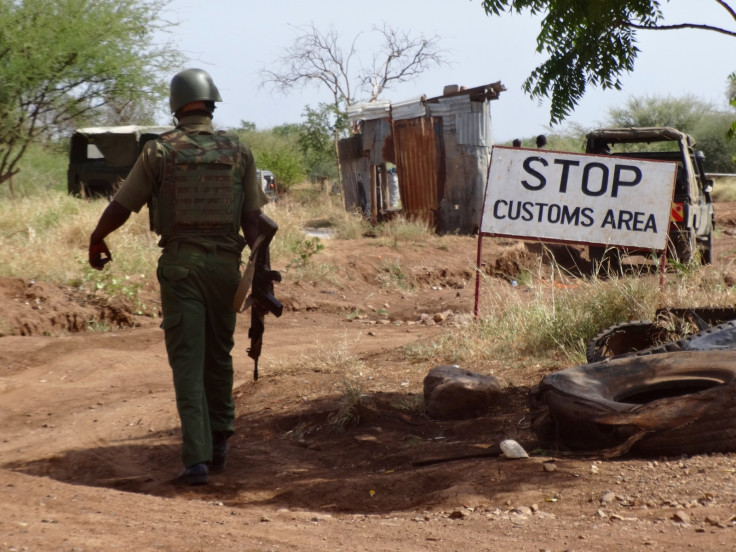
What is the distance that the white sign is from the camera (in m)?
7.15

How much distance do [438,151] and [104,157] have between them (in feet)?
20.6

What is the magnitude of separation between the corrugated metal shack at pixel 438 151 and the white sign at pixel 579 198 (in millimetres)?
9391

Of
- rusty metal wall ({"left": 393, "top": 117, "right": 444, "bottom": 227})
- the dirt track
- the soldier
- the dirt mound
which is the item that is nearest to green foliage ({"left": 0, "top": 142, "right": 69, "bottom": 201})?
rusty metal wall ({"left": 393, "top": 117, "right": 444, "bottom": 227})

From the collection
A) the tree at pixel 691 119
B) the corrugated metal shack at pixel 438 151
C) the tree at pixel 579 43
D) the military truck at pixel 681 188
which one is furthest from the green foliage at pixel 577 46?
the tree at pixel 691 119

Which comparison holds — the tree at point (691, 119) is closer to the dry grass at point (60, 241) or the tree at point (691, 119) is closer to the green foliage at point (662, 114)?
the green foliage at point (662, 114)

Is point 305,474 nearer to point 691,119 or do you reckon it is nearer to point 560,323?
point 560,323

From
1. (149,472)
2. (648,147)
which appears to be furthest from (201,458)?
(648,147)

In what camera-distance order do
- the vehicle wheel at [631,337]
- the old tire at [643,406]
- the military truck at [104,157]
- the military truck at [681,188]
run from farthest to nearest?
the military truck at [104,157] < the military truck at [681,188] < the vehicle wheel at [631,337] < the old tire at [643,406]

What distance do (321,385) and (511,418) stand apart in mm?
1483

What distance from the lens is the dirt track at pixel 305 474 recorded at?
120 inches

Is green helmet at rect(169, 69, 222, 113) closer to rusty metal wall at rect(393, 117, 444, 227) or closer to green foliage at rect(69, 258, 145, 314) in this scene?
green foliage at rect(69, 258, 145, 314)

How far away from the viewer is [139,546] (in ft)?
9.15

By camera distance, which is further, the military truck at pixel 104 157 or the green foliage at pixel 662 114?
the green foliage at pixel 662 114

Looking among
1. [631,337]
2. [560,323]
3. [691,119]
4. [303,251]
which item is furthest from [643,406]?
[691,119]
